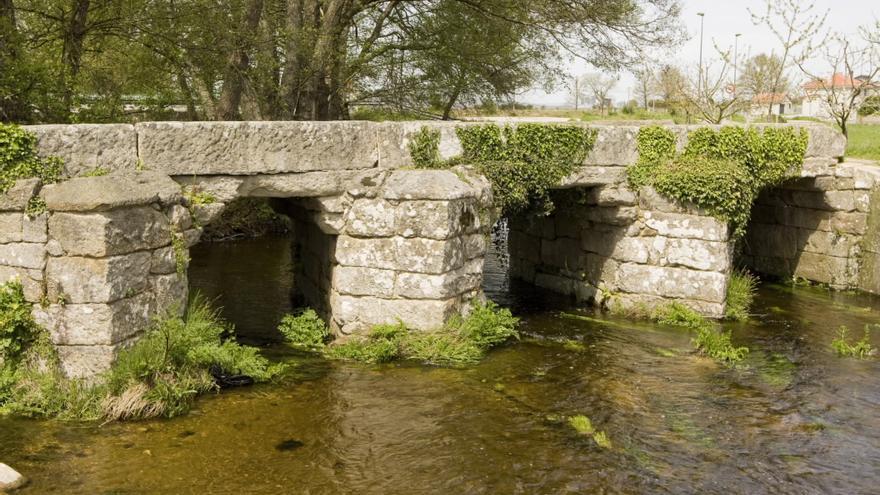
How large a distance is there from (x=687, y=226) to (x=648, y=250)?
574mm

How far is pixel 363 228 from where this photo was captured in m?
8.18

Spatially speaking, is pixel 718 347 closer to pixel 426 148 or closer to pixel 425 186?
pixel 425 186

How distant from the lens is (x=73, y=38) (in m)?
11.0

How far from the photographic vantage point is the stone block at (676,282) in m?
9.93

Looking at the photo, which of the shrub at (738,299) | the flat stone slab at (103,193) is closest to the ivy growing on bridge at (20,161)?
the flat stone slab at (103,193)

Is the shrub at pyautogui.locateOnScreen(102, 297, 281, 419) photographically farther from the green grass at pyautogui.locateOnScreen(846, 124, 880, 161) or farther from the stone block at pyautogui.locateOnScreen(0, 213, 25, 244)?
the green grass at pyautogui.locateOnScreen(846, 124, 880, 161)

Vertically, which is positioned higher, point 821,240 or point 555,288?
point 821,240

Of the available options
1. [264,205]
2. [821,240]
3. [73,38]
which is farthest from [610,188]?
[264,205]

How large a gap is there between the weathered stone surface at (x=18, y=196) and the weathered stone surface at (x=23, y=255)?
30 centimetres

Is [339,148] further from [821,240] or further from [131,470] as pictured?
[821,240]

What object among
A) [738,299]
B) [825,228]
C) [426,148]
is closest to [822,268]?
[825,228]

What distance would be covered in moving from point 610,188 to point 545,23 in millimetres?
5350

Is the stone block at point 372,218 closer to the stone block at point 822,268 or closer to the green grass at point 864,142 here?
the stone block at point 822,268

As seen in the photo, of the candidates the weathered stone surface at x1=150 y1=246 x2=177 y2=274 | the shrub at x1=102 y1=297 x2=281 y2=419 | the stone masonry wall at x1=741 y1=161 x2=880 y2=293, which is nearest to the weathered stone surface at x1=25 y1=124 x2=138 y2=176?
the weathered stone surface at x1=150 y1=246 x2=177 y2=274
